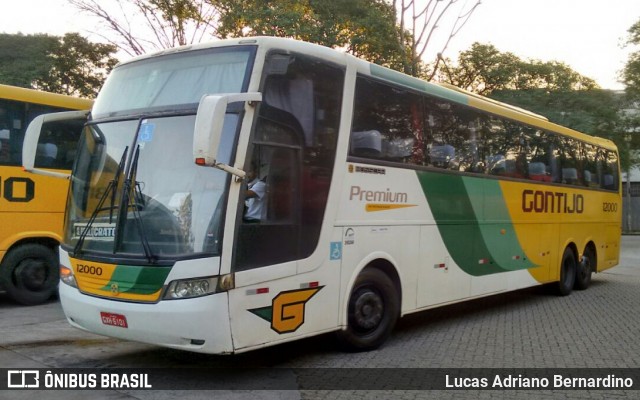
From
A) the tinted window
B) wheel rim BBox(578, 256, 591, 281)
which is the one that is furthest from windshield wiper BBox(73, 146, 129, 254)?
wheel rim BBox(578, 256, 591, 281)

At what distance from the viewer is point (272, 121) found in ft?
19.9

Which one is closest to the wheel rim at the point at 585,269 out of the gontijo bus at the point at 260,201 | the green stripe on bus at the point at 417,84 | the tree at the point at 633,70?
the gontijo bus at the point at 260,201

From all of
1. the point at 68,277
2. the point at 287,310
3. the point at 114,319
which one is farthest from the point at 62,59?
the point at 287,310

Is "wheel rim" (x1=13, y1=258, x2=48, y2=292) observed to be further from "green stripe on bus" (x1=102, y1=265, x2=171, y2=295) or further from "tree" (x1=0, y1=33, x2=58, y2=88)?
"tree" (x1=0, y1=33, x2=58, y2=88)

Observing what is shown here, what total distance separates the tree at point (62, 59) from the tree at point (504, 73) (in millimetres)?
14479

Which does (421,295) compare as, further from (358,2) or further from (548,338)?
(358,2)

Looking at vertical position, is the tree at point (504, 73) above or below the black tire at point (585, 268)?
above

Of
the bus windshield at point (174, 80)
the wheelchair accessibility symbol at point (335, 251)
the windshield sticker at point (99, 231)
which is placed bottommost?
the wheelchair accessibility symbol at point (335, 251)

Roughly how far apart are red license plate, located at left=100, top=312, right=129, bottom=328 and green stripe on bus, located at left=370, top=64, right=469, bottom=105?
3892 mm

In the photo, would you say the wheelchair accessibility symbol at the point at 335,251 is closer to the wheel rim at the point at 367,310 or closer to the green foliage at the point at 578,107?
the wheel rim at the point at 367,310

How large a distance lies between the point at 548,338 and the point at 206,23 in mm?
16539

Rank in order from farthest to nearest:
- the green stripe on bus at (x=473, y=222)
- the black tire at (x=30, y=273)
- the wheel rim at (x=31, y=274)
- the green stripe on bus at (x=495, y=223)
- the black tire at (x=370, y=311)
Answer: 1. the wheel rim at (x=31, y=274)
2. the black tire at (x=30, y=273)
3. the green stripe on bus at (x=495, y=223)
4. the green stripe on bus at (x=473, y=222)
5. the black tire at (x=370, y=311)

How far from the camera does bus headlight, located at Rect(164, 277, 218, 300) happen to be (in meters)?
5.48

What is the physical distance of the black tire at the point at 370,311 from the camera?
709cm
